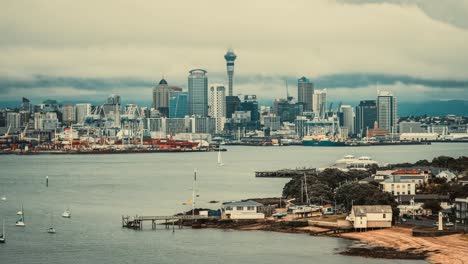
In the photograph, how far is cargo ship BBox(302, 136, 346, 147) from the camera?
179 meters

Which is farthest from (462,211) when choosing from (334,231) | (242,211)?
(242,211)

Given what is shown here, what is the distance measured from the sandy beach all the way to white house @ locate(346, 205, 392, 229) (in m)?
0.45

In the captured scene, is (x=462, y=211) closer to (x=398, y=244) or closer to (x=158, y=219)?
(x=398, y=244)

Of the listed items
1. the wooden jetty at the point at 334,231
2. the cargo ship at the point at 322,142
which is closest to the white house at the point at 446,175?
the wooden jetty at the point at 334,231

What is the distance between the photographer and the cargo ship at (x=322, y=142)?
17900 centimetres

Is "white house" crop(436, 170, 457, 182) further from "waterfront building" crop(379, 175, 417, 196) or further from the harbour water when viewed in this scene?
the harbour water

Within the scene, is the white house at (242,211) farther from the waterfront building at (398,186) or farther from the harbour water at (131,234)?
the waterfront building at (398,186)

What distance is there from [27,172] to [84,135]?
332 ft

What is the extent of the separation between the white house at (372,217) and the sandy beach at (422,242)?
0.45 m

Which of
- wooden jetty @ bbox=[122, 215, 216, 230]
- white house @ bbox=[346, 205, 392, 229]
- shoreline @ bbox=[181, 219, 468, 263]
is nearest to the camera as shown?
shoreline @ bbox=[181, 219, 468, 263]

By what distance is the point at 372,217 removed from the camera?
3425cm

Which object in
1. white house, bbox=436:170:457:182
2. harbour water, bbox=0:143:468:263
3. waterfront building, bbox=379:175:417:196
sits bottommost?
harbour water, bbox=0:143:468:263

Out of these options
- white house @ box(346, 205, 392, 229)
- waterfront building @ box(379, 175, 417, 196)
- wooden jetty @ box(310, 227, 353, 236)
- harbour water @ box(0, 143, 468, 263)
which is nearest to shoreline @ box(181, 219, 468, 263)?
wooden jetty @ box(310, 227, 353, 236)

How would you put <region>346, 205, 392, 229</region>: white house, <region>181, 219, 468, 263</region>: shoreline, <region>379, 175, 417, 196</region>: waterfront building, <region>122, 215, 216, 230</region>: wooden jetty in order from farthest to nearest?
<region>379, 175, 417, 196</region>: waterfront building, <region>122, 215, 216, 230</region>: wooden jetty, <region>346, 205, 392, 229</region>: white house, <region>181, 219, 468, 263</region>: shoreline
